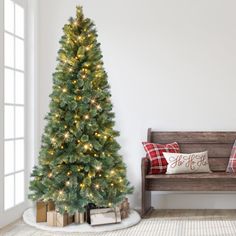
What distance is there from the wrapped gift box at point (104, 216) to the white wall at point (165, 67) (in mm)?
1003

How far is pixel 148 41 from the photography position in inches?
223

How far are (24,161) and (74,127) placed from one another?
970 millimetres

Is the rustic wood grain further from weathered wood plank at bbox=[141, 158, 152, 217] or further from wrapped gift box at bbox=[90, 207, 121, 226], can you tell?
wrapped gift box at bbox=[90, 207, 121, 226]

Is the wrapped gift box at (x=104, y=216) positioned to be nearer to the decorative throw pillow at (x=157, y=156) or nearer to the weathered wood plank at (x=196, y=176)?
the weathered wood plank at (x=196, y=176)

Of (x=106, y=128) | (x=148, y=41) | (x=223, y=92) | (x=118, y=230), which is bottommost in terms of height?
(x=118, y=230)

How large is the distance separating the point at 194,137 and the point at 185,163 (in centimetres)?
42

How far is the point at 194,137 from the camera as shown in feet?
18.1

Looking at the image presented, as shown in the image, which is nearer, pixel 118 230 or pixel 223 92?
pixel 118 230

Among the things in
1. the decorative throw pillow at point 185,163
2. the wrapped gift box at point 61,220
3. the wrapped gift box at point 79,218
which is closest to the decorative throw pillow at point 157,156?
the decorative throw pillow at point 185,163

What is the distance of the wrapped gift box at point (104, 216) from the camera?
4.62 metres

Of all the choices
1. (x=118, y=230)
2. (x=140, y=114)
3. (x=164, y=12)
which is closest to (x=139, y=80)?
(x=140, y=114)

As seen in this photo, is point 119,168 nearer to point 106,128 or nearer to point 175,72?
point 106,128

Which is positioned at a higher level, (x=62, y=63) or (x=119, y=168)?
(x=62, y=63)

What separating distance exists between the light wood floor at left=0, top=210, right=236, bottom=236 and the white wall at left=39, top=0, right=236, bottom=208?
0.64ft
